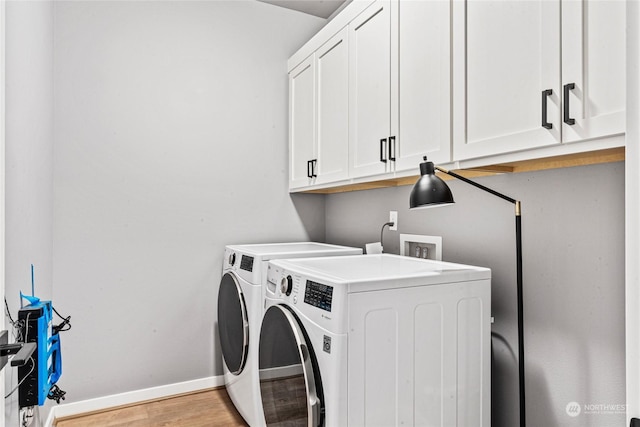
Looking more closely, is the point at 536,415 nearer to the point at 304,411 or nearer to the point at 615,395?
the point at 615,395

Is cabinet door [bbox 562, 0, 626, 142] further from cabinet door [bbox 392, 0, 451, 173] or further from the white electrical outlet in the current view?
the white electrical outlet

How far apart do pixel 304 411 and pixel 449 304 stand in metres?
0.56

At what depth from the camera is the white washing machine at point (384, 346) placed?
3.89 ft

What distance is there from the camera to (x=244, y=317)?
1958 mm

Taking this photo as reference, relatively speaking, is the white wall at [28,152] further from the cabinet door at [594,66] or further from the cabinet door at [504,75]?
the cabinet door at [594,66]

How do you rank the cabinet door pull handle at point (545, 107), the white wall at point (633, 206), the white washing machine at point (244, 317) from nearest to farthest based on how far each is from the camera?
1. the white wall at point (633, 206)
2. the cabinet door pull handle at point (545, 107)
3. the white washing machine at point (244, 317)

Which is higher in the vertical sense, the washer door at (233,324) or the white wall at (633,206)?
the white wall at (633,206)

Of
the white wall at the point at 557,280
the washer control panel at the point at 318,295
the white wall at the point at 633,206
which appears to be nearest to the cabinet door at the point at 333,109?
the white wall at the point at 557,280

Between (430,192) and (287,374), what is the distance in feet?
2.57

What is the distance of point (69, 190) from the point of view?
2.19 m

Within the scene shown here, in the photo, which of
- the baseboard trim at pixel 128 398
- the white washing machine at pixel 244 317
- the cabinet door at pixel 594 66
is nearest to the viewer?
the cabinet door at pixel 594 66

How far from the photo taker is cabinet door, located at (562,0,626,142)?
3.08ft

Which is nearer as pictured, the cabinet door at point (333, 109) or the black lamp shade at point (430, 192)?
the black lamp shade at point (430, 192)

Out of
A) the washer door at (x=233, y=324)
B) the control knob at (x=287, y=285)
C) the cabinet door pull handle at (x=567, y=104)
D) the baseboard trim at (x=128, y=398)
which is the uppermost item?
the cabinet door pull handle at (x=567, y=104)
